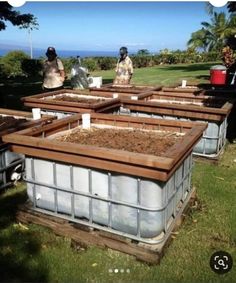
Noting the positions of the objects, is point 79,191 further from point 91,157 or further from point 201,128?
point 201,128

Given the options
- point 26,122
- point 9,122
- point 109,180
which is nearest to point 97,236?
point 109,180

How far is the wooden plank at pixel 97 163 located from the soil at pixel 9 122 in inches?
59.0

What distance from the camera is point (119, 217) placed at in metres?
3.98

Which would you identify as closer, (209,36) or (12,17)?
(12,17)

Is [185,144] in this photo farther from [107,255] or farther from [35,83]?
[35,83]

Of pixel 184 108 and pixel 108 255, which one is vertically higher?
pixel 184 108

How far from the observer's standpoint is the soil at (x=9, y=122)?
18.7 feet

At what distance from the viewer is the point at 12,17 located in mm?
12773

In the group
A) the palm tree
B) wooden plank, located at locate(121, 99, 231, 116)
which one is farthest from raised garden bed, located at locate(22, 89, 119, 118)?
the palm tree

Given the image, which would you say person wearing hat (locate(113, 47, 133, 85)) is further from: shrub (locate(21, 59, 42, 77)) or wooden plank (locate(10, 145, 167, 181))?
shrub (locate(21, 59, 42, 77))

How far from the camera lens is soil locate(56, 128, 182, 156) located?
14.1 feet

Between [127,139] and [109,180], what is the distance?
92 centimetres

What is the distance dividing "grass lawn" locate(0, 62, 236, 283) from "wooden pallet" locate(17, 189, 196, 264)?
0.23ft

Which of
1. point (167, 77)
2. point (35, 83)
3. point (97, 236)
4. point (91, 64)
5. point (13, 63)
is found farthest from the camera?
point (91, 64)
